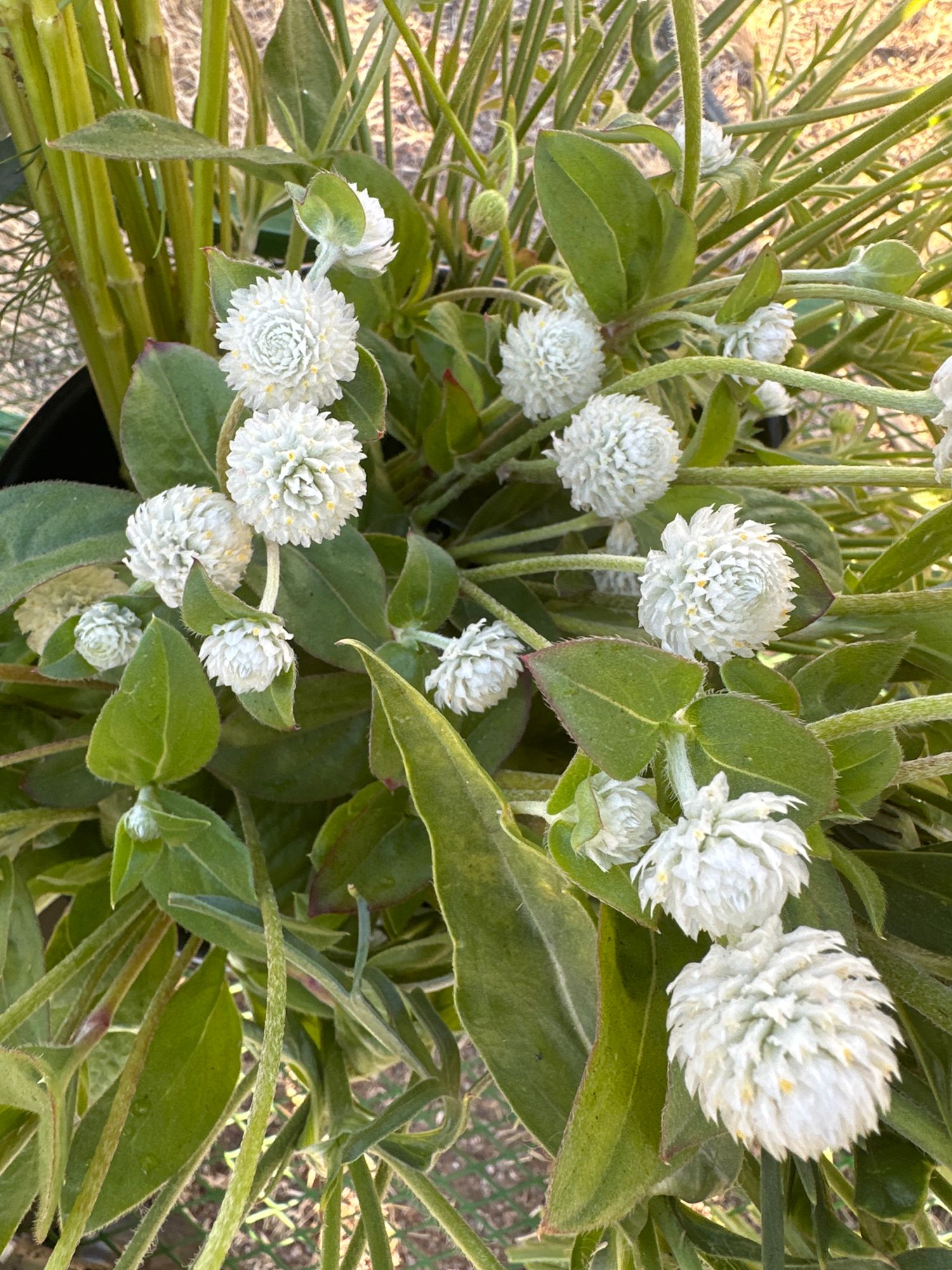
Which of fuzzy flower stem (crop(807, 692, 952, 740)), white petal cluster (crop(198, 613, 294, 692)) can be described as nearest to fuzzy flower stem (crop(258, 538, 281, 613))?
white petal cluster (crop(198, 613, 294, 692))

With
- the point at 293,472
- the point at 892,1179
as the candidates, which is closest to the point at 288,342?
the point at 293,472

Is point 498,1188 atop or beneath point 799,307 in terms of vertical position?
beneath

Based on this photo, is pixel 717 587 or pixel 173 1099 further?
pixel 173 1099

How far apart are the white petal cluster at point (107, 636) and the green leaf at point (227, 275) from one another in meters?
0.08

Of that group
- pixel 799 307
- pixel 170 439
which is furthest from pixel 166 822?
pixel 799 307

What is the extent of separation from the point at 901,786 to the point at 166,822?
0.20 metres

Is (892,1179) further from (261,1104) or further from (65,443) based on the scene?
(65,443)

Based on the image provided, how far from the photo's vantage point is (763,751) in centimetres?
18

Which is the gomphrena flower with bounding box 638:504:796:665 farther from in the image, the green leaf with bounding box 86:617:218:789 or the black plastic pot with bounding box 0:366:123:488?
the black plastic pot with bounding box 0:366:123:488

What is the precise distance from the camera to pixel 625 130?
265mm

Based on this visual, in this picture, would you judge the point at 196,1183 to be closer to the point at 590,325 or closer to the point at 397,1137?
the point at 397,1137

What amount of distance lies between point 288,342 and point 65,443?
0.21 m

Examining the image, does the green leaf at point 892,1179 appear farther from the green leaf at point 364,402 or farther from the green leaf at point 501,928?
the green leaf at point 364,402

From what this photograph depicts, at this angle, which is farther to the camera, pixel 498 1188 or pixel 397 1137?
pixel 498 1188
